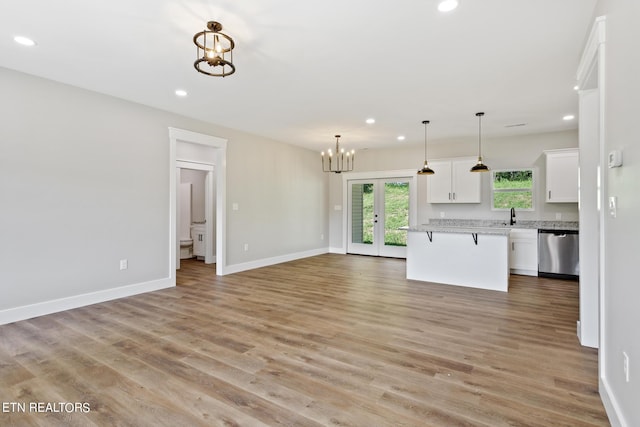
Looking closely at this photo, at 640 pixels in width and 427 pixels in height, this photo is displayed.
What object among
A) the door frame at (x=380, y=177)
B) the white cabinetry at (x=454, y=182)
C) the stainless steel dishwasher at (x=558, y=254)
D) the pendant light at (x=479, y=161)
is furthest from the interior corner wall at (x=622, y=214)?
the door frame at (x=380, y=177)

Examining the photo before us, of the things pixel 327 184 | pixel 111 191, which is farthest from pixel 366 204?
pixel 111 191

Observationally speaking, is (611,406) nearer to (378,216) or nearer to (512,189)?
(512,189)

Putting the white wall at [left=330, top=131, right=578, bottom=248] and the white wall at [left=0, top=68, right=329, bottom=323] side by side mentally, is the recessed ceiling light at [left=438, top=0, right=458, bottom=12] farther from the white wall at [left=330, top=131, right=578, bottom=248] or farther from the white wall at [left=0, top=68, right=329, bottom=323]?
the white wall at [left=330, top=131, right=578, bottom=248]

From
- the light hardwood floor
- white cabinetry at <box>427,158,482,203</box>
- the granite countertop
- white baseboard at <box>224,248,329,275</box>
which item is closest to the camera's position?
the light hardwood floor

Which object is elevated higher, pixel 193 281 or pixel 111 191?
pixel 111 191

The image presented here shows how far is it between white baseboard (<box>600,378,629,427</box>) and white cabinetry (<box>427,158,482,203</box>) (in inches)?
201

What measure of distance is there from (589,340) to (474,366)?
1.25 metres

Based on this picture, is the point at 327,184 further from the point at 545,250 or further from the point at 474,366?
the point at 474,366

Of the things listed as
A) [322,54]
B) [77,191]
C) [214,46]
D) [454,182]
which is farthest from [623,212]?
[454,182]

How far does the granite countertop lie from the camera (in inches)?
200

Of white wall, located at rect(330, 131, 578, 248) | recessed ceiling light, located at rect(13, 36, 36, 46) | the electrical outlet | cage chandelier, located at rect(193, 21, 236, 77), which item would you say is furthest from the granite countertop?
recessed ceiling light, located at rect(13, 36, 36, 46)

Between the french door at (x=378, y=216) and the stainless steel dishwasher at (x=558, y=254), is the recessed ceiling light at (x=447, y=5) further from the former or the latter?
the french door at (x=378, y=216)

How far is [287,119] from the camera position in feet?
17.9

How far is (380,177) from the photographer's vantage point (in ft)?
26.8
